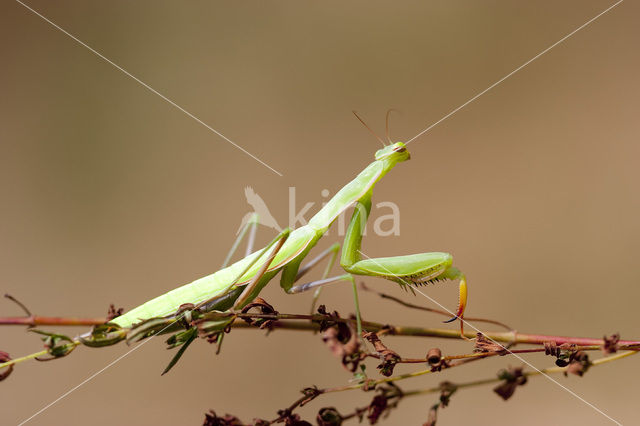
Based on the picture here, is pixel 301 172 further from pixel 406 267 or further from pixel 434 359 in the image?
pixel 434 359

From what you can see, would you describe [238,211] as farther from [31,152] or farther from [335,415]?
[335,415]

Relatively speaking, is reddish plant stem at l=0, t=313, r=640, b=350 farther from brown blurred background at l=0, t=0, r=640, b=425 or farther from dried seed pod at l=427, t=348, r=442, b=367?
brown blurred background at l=0, t=0, r=640, b=425

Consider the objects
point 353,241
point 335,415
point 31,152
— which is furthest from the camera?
point 31,152

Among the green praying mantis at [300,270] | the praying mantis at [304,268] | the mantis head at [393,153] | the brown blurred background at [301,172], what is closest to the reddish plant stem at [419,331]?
the green praying mantis at [300,270]

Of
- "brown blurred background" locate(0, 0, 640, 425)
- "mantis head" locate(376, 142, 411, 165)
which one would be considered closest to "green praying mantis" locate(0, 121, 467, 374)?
"mantis head" locate(376, 142, 411, 165)

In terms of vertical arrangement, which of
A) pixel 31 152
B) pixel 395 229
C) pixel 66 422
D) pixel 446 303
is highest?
pixel 31 152

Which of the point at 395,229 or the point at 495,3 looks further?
the point at 495,3

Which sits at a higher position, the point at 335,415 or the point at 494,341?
the point at 494,341

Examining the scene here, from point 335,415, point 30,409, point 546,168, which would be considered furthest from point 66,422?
point 546,168

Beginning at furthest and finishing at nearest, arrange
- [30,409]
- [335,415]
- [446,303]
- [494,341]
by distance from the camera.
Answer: [446,303] < [30,409] < [494,341] < [335,415]
